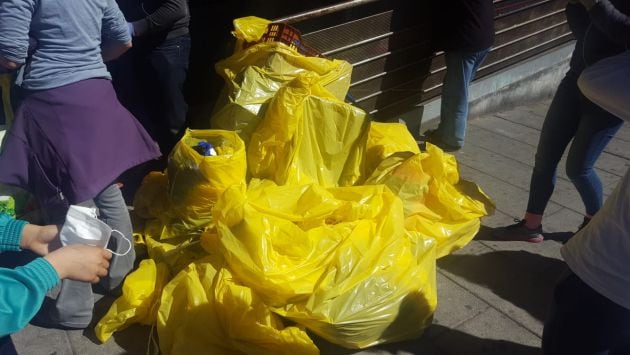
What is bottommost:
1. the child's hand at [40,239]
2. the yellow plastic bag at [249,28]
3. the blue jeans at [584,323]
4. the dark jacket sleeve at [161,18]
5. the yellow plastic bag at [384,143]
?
the yellow plastic bag at [384,143]

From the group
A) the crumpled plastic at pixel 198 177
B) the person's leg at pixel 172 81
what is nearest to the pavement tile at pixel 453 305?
the crumpled plastic at pixel 198 177

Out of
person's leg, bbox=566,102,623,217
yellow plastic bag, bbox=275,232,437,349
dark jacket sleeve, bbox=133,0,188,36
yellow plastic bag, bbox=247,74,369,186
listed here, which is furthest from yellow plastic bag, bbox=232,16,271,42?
person's leg, bbox=566,102,623,217

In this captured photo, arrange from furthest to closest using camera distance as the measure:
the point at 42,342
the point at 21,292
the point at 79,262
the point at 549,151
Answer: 1. the point at 549,151
2. the point at 42,342
3. the point at 79,262
4. the point at 21,292

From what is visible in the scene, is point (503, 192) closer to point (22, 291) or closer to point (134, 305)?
point (134, 305)

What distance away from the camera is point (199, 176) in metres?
2.86

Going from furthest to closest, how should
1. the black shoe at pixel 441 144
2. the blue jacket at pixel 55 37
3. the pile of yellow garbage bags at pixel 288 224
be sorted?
1. the black shoe at pixel 441 144
2. the pile of yellow garbage bags at pixel 288 224
3. the blue jacket at pixel 55 37

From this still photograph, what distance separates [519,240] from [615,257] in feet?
6.06

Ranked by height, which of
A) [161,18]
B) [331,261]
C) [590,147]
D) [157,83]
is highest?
[161,18]

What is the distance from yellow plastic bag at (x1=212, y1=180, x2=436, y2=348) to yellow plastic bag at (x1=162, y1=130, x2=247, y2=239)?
0.77 feet

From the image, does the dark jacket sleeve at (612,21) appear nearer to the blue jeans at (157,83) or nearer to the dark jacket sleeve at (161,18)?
the dark jacket sleeve at (161,18)

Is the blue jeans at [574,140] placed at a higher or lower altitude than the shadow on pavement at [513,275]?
higher

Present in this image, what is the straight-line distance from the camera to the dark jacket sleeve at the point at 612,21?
91.3 inches

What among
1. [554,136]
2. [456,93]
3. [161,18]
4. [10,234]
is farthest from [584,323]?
[456,93]

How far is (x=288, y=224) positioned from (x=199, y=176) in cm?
59
